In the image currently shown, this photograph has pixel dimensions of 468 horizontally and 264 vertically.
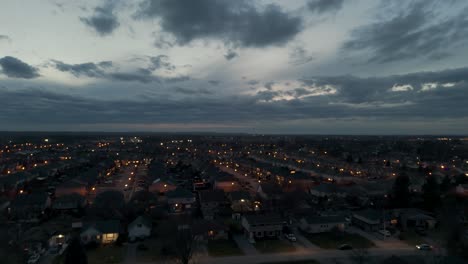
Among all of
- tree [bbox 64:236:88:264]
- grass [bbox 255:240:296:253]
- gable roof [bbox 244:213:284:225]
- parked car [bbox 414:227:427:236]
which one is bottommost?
grass [bbox 255:240:296:253]

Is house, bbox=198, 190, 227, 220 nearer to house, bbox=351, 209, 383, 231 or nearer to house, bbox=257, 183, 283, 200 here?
house, bbox=257, 183, 283, 200

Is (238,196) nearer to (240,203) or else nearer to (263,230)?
(240,203)

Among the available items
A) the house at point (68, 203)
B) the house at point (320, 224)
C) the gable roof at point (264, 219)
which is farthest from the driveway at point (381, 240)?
the house at point (68, 203)

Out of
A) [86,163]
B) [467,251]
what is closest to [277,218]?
[467,251]

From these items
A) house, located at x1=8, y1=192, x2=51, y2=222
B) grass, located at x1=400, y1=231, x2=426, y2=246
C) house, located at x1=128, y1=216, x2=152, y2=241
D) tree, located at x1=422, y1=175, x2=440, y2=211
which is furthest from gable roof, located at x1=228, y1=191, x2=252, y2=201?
house, located at x1=8, y1=192, x2=51, y2=222

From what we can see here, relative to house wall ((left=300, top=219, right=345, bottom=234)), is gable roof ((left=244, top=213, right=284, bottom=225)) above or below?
above

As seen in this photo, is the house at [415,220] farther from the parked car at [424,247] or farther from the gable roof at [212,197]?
the gable roof at [212,197]
